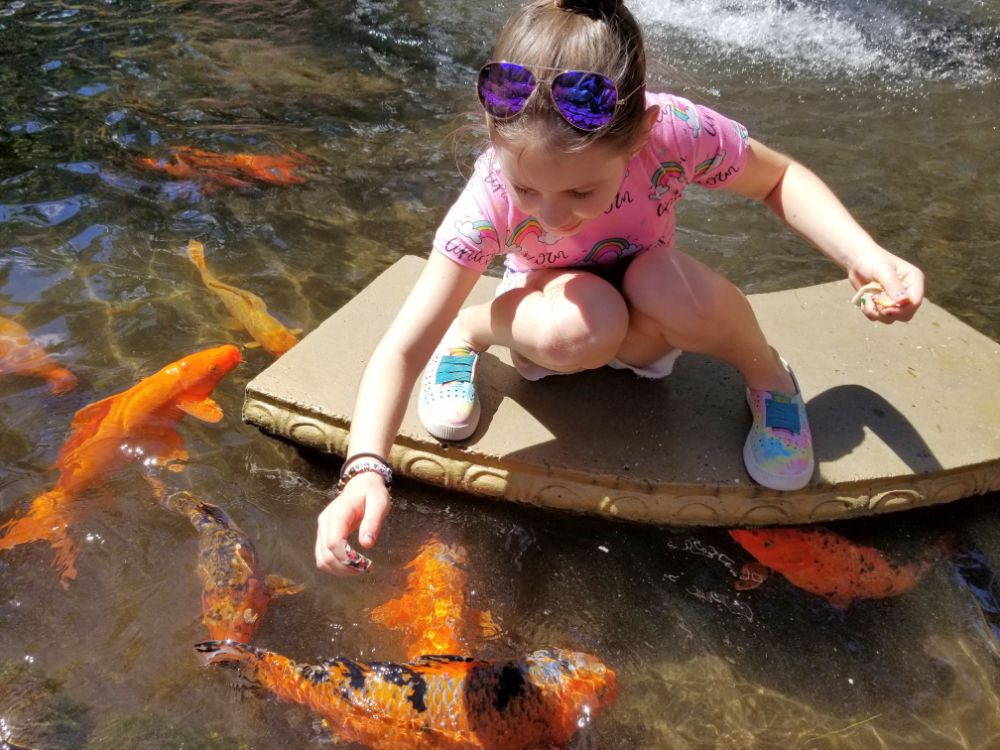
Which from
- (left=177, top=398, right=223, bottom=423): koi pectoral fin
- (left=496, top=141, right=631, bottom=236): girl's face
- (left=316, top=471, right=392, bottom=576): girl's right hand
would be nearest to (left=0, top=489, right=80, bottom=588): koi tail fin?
(left=177, top=398, right=223, bottom=423): koi pectoral fin

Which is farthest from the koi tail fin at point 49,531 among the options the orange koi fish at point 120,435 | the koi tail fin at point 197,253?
the koi tail fin at point 197,253

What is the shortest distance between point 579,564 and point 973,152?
3.99 metres

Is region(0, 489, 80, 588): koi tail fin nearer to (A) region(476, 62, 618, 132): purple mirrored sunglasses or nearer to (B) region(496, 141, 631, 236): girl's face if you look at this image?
(B) region(496, 141, 631, 236): girl's face

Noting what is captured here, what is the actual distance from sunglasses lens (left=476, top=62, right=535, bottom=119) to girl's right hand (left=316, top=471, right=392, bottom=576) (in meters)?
0.88

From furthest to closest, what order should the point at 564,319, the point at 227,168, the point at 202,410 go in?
the point at 227,168
the point at 202,410
the point at 564,319

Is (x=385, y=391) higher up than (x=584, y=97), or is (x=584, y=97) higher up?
(x=584, y=97)

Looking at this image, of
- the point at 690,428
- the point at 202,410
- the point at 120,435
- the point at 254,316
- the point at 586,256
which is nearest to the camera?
the point at 586,256

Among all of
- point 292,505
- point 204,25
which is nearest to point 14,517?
point 292,505

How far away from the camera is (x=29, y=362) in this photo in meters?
3.58

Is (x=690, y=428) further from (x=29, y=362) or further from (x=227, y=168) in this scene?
(x=227, y=168)

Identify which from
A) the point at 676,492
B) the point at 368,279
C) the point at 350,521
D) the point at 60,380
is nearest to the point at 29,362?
the point at 60,380

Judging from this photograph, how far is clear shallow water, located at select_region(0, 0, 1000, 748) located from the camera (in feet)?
8.38

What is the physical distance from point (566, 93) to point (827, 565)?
5.54 feet

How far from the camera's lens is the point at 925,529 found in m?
3.08
